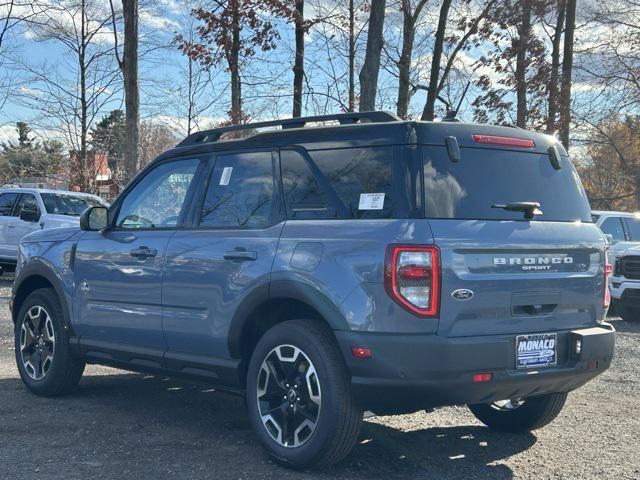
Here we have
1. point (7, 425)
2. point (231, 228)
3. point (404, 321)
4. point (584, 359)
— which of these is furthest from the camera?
point (7, 425)

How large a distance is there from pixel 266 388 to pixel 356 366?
810 mm

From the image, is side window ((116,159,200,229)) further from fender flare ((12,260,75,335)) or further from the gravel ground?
the gravel ground

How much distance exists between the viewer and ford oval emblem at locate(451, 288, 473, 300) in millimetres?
4227

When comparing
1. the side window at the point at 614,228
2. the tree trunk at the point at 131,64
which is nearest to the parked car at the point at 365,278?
the side window at the point at 614,228

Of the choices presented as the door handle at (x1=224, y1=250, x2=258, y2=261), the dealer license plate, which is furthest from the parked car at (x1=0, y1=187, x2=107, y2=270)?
the dealer license plate

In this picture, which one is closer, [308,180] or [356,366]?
[356,366]

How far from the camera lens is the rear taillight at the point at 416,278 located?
419 centimetres

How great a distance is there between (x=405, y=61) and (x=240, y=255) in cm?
1780

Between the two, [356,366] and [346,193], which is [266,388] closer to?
[356,366]

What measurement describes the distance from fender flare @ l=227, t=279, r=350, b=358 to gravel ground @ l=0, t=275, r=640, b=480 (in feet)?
2.60

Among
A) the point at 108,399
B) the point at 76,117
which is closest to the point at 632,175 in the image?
the point at 76,117

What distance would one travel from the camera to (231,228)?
17.4 ft

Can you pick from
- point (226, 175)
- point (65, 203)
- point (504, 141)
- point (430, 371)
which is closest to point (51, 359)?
point (226, 175)

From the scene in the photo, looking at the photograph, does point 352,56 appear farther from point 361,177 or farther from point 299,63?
point 361,177
